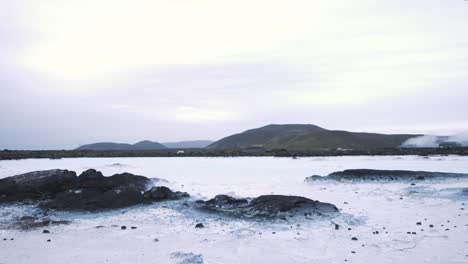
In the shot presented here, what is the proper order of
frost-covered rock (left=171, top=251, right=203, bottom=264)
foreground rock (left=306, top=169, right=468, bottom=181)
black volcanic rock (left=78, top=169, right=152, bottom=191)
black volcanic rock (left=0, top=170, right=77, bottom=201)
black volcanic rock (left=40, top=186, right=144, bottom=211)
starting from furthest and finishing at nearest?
foreground rock (left=306, top=169, right=468, bottom=181) → black volcanic rock (left=78, top=169, right=152, bottom=191) → black volcanic rock (left=0, top=170, right=77, bottom=201) → black volcanic rock (left=40, top=186, right=144, bottom=211) → frost-covered rock (left=171, top=251, right=203, bottom=264)

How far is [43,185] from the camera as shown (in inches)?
690

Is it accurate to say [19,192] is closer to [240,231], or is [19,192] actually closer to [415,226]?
[240,231]

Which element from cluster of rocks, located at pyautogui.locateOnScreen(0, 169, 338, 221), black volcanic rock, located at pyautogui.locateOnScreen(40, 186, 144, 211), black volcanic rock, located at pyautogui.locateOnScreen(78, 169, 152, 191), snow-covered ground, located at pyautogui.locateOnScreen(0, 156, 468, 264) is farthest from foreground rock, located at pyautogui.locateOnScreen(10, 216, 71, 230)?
black volcanic rock, located at pyautogui.locateOnScreen(78, 169, 152, 191)

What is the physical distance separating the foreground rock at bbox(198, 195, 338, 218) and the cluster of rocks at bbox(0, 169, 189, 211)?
111 inches

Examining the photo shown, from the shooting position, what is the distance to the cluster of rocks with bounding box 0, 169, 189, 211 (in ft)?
47.9

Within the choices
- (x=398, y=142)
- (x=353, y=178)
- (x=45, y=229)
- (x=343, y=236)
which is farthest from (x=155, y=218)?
(x=398, y=142)

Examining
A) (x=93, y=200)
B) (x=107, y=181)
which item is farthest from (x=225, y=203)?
(x=107, y=181)

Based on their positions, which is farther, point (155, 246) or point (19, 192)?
point (19, 192)

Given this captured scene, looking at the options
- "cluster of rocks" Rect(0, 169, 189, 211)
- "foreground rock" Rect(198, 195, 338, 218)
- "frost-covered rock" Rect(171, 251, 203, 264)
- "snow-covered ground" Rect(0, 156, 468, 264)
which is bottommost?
"frost-covered rock" Rect(171, 251, 203, 264)

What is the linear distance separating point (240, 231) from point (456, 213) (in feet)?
21.7

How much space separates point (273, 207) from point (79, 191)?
7.91m

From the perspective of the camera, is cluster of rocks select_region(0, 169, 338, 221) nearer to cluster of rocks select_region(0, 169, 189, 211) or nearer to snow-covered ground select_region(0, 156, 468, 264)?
cluster of rocks select_region(0, 169, 189, 211)

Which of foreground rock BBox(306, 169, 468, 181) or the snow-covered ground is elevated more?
foreground rock BBox(306, 169, 468, 181)

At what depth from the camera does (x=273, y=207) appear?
506 inches
